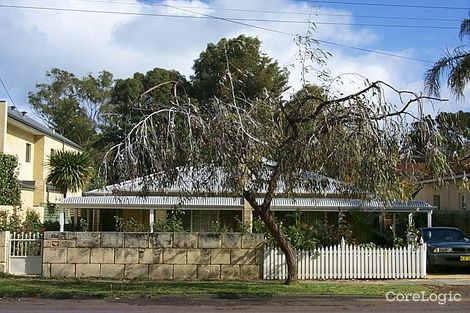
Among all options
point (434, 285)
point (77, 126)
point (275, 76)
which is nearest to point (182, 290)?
point (434, 285)

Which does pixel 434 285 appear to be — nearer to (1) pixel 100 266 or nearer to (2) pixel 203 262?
(2) pixel 203 262

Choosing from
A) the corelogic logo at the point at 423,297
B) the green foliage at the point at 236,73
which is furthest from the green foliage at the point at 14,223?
the corelogic logo at the point at 423,297

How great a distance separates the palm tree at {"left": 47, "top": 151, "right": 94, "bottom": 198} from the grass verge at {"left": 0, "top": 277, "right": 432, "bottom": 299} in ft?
50.5

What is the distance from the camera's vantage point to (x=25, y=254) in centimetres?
1836

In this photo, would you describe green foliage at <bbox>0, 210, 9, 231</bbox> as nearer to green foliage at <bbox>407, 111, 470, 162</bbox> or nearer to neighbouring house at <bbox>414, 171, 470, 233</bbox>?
green foliage at <bbox>407, 111, 470, 162</bbox>

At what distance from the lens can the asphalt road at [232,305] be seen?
1242 cm

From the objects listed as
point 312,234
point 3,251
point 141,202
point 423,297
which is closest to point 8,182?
point 141,202

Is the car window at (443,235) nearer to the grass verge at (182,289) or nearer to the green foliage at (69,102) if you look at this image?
the grass verge at (182,289)

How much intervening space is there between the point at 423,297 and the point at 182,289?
5560 mm

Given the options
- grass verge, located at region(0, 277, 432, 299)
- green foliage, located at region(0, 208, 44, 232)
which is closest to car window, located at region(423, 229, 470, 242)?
grass verge, located at region(0, 277, 432, 299)

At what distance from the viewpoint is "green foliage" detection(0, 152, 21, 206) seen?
90.8ft

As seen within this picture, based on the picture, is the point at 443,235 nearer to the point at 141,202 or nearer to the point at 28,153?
the point at 141,202

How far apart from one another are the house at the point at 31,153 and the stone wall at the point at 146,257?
51.2 ft

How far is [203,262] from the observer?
18.0 m
